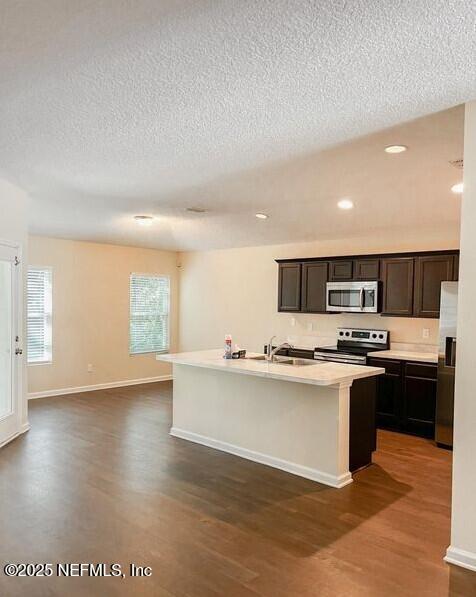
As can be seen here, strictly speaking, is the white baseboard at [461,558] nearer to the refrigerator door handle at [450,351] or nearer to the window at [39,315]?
the refrigerator door handle at [450,351]

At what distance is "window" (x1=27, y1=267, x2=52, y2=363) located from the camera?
23.6 ft

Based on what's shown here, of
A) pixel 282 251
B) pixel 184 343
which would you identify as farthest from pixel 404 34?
pixel 184 343

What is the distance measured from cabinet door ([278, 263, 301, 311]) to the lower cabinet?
1.67 meters

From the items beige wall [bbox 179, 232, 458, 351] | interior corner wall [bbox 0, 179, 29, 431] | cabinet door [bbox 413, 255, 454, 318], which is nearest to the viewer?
interior corner wall [bbox 0, 179, 29, 431]

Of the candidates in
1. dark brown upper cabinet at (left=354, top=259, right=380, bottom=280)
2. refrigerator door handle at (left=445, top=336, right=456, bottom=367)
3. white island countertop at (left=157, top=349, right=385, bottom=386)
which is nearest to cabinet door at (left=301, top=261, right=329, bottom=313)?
dark brown upper cabinet at (left=354, top=259, right=380, bottom=280)

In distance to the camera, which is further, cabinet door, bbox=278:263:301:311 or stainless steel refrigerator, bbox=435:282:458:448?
cabinet door, bbox=278:263:301:311

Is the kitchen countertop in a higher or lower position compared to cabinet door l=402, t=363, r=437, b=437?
higher

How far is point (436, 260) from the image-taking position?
18.4 feet

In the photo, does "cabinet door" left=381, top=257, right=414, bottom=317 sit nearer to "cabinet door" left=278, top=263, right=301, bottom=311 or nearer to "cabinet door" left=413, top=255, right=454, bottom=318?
"cabinet door" left=413, top=255, right=454, bottom=318

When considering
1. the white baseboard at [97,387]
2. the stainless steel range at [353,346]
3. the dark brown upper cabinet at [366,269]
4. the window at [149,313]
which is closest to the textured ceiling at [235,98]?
the dark brown upper cabinet at [366,269]

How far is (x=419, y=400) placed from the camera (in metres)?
5.38

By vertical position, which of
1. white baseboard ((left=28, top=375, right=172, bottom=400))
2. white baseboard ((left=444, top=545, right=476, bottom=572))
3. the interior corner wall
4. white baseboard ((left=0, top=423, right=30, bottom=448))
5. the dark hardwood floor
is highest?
the interior corner wall

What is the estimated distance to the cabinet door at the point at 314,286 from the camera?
6750mm

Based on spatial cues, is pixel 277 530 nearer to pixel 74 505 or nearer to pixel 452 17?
pixel 74 505
